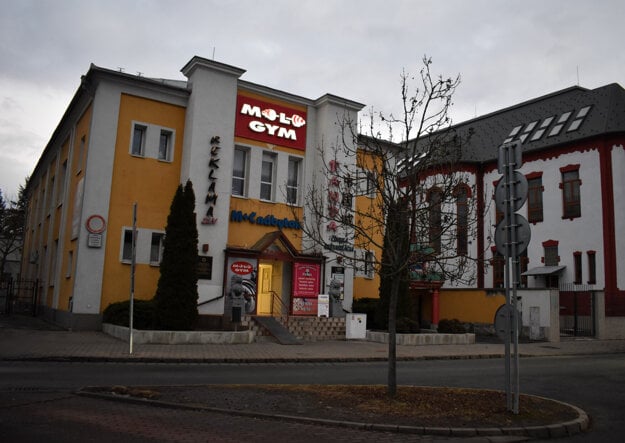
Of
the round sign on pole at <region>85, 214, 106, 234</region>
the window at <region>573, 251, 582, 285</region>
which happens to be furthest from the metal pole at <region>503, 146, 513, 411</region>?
the window at <region>573, 251, 582, 285</region>

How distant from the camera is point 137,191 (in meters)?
24.4

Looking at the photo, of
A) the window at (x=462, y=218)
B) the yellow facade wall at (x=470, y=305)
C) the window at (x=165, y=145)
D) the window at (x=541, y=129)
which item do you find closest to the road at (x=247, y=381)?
the window at (x=462, y=218)

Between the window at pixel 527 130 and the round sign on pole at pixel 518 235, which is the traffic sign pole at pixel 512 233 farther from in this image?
the window at pixel 527 130

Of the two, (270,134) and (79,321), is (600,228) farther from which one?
(79,321)

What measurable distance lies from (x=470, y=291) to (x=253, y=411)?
25.2 meters

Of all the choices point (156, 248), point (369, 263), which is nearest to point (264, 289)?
point (156, 248)

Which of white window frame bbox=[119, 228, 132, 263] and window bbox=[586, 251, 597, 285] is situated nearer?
white window frame bbox=[119, 228, 132, 263]

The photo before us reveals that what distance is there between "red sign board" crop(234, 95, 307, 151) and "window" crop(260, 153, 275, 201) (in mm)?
857

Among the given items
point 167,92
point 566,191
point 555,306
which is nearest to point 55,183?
point 167,92

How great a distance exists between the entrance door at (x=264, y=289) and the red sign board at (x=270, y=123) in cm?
596

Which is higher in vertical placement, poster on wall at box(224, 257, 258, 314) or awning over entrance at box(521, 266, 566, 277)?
awning over entrance at box(521, 266, 566, 277)

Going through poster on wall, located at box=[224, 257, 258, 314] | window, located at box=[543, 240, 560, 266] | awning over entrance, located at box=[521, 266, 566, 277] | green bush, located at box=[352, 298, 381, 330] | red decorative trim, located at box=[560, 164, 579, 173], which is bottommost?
green bush, located at box=[352, 298, 381, 330]

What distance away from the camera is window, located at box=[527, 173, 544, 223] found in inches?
1463

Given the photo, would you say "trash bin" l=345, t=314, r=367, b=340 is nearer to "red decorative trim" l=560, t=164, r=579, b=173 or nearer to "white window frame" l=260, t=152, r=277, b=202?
"white window frame" l=260, t=152, r=277, b=202
